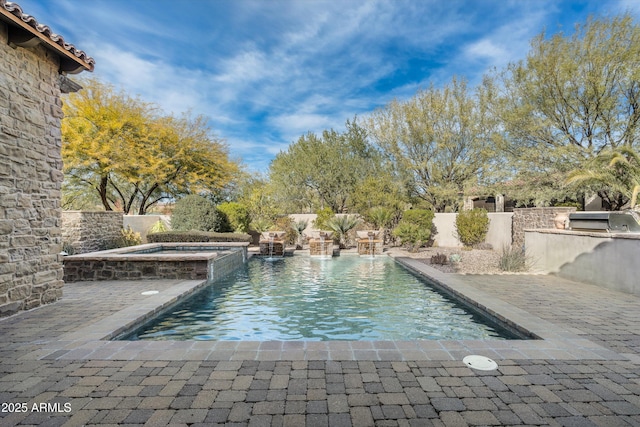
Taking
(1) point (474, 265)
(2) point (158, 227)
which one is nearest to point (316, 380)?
(1) point (474, 265)

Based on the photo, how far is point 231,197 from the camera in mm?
20578

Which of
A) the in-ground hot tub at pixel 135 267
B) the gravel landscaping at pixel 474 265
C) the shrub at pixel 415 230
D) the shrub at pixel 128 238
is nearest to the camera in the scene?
the in-ground hot tub at pixel 135 267

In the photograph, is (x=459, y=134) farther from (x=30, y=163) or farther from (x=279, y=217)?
(x=30, y=163)

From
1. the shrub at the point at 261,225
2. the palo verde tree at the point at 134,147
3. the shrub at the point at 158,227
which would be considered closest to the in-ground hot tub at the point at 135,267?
the shrub at the point at 158,227

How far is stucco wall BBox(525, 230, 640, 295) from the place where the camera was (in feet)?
20.3

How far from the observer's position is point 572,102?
45.5ft

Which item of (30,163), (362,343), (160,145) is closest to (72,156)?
(160,145)

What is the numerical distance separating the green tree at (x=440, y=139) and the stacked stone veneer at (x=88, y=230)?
596 inches

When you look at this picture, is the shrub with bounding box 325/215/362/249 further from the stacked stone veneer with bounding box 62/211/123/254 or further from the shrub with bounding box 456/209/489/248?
the stacked stone veneer with bounding box 62/211/123/254

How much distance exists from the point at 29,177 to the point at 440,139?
18344mm

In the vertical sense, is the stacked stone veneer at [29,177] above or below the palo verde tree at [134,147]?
below

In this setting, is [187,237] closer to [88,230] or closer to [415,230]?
[88,230]

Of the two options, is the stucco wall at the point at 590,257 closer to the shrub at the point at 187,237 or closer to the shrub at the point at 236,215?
the shrub at the point at 187,237

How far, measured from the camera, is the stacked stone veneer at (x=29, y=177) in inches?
179
